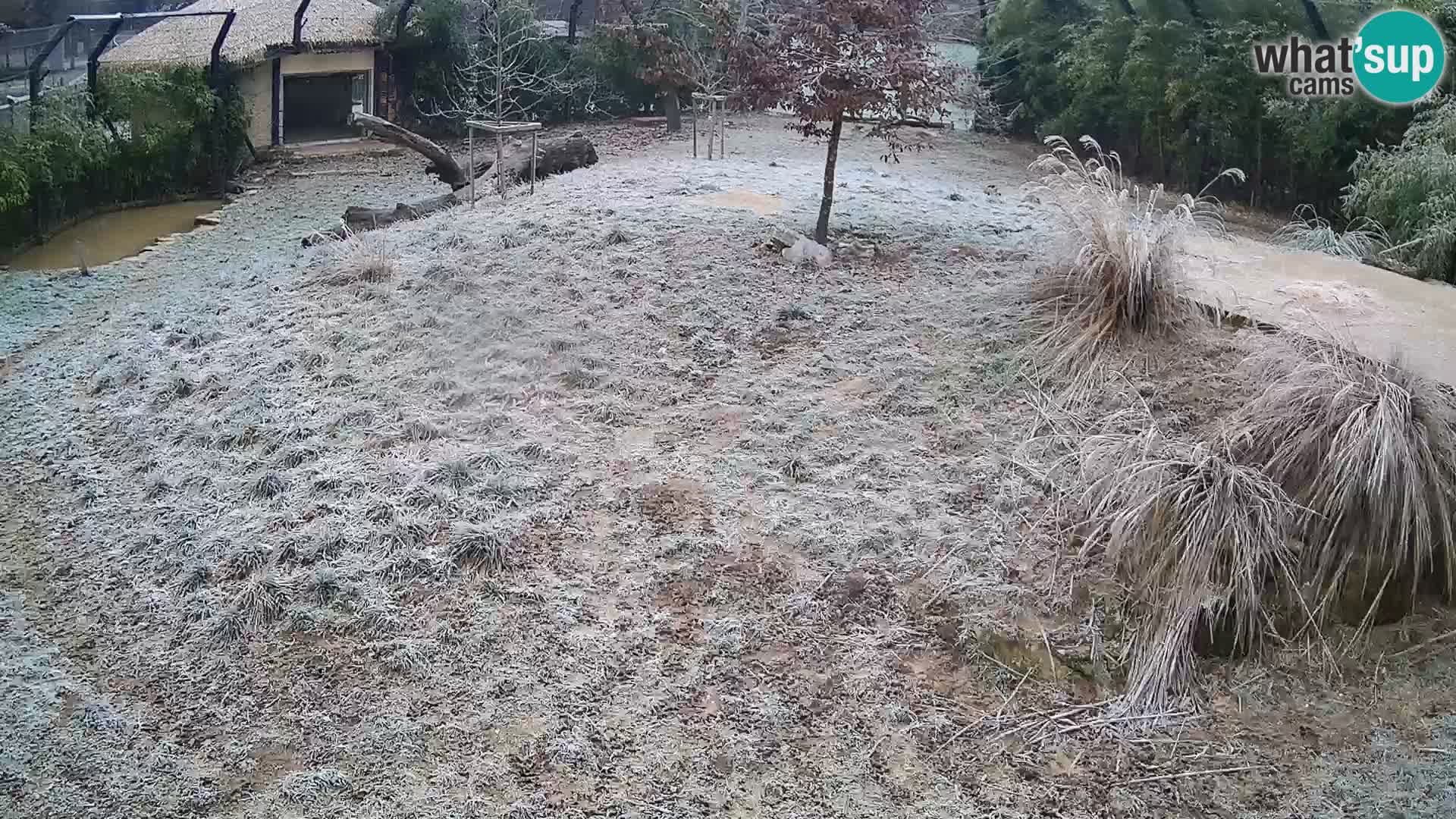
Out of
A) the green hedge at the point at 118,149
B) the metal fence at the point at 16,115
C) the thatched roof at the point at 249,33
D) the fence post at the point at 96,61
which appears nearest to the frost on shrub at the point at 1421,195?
the green hedge at the point at 118,149

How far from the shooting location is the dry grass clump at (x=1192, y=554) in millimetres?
3148

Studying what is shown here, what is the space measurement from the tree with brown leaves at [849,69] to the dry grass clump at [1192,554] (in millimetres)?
2872

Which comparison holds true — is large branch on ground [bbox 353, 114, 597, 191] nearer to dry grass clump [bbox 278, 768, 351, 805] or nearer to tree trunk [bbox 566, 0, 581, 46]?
tree trunk [bbox 566, 0, 581, 46]

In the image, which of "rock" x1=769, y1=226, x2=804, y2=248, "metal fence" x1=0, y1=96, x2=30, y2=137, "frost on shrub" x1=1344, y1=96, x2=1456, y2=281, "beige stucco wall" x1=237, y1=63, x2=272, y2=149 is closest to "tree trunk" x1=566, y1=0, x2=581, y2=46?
"beige stucco wall" x1=237, y1=63, x2=272, y2=149

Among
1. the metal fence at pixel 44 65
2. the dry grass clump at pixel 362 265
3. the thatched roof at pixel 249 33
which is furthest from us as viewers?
the thatched roof at pixel 249 33

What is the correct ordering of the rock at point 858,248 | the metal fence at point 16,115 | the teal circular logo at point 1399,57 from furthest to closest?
the metal fence at point 16,115 < the teal circular logo at point 1399,57 < the rock at point 858,248

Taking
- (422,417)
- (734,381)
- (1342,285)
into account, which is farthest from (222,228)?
(1342,285)

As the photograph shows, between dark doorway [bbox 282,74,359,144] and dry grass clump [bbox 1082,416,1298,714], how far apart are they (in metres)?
11.3

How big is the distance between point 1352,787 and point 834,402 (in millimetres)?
2196

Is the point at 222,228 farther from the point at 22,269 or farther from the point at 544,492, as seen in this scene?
the point at 544,492

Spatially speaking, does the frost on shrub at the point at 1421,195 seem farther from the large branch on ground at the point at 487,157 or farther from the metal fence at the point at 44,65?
the metal fence at the point at 44,65

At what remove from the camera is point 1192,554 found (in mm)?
3199

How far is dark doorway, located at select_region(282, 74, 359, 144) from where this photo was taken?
41.8 feet

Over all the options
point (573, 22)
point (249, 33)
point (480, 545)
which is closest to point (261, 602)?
point (480, 545)
